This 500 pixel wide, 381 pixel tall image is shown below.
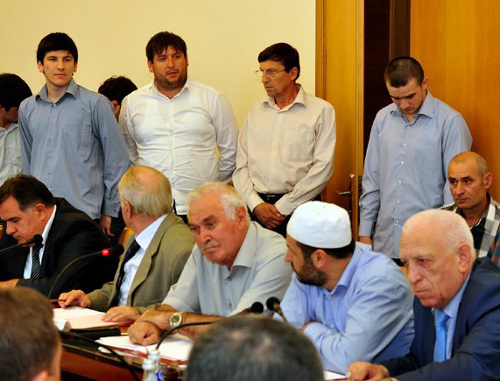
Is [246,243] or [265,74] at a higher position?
[265,74]

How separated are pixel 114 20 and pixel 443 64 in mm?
3164

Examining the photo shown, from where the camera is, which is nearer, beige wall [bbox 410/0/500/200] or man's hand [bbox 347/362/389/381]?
man's hand [bbox 347/362/389/381]

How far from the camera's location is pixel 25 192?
4.18 metres

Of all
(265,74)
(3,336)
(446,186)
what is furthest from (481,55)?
(3,336)

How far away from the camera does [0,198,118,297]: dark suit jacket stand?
405 cm

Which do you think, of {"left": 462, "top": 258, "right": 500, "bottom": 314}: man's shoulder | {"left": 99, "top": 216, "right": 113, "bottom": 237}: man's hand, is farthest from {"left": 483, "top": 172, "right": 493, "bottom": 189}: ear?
{"left": 99, "top": 216, "right": 113, "bottom": 237}: man's hand

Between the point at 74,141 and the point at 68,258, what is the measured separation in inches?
51.5

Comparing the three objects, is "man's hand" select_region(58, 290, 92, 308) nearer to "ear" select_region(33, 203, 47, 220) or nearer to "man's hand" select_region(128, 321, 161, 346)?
"ear" select_region(33, 203, 47, 220)

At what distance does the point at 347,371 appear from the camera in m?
2.71

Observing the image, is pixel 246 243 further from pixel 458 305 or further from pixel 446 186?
pixel 446 186

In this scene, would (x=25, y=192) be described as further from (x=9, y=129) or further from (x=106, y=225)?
(x=9, y=129)

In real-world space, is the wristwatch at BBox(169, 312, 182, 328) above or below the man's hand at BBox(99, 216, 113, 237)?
above

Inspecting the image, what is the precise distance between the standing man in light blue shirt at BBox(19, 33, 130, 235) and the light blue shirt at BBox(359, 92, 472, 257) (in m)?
1.50

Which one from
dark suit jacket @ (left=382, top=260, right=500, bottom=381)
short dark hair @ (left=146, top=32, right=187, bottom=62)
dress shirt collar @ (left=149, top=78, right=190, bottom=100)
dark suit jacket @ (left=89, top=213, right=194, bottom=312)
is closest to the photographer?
dark suit jacket @ (left=382, top=260, right=500, bottom=381)
